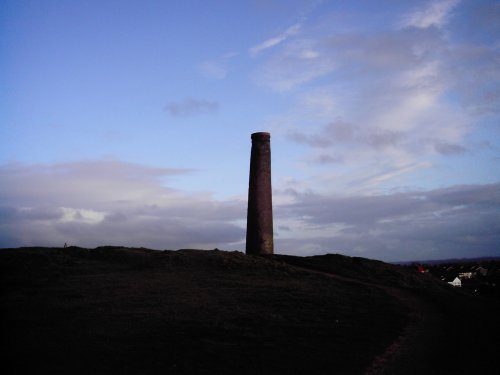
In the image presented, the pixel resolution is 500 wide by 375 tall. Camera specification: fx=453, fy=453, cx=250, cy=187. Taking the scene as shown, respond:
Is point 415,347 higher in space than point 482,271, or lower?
lower

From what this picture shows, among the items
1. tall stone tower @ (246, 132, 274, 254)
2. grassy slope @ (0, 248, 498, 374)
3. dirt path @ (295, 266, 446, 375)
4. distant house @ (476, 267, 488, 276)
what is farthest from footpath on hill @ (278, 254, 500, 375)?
distant house @ (476, 267, 488, 276)

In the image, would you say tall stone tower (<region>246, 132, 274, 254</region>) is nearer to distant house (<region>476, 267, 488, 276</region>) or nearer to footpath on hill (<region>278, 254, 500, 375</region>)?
footpath on hill (<region>278, 254, 500, 375</region>)

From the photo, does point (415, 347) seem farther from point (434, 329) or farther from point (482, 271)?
point (482, 271)

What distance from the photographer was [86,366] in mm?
9039

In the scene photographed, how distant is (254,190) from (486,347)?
658 inches

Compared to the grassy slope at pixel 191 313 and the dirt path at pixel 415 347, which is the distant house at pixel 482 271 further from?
the dirt path at pixel 415 347

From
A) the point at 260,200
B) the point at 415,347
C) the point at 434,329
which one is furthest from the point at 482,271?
the point at 415,347

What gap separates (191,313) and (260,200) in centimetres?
1348

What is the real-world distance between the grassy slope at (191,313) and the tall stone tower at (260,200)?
305 cm

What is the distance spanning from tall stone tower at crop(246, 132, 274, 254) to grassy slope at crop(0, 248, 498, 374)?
3049mm

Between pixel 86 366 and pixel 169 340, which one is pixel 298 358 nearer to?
pixel 169 340

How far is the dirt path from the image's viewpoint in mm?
9102

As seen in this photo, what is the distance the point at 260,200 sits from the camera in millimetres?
26328

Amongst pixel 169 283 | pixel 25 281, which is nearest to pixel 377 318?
pixel 169 283
